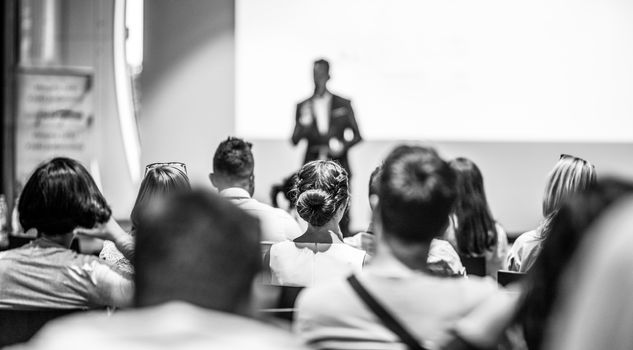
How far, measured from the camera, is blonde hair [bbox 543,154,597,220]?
3361 mm

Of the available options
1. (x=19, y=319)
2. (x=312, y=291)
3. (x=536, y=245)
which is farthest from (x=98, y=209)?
(x=536, y=245)

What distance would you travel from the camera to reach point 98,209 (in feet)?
8.28

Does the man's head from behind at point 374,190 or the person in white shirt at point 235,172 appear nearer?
the man's head from behind at point 374,190

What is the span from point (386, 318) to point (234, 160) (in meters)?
2.79

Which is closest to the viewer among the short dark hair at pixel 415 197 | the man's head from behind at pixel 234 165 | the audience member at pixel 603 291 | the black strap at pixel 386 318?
the audience member at pixel 603 291

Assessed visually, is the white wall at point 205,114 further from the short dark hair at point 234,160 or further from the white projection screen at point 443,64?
the short dark hair at point 234,160

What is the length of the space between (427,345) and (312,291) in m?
0.27

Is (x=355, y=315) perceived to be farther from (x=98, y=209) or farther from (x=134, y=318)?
(x=98, y=209)

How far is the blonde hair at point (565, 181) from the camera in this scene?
132 inches

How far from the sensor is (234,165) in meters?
4.38

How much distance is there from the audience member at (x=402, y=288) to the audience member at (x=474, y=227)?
2.14 metres

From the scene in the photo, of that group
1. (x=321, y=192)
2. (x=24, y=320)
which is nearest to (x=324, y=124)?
(x=321, y=192)

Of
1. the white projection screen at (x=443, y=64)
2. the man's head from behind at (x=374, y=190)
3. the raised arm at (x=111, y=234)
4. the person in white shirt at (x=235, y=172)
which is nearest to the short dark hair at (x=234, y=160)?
the person in white shirt at (x=235, y=172)

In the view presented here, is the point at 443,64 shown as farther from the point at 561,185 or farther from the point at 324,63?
the point at 561,185
